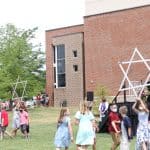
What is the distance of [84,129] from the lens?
51.3 ft

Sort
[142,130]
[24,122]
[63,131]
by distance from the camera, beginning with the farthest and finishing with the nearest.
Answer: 1. [24,122]
2. [63,131]
3. [142,130]

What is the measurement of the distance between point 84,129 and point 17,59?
49.8 meters

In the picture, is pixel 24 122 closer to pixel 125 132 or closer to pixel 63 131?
pixel 63 131

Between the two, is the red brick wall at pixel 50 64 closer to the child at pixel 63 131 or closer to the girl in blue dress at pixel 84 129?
the girl in blue dress at pixel 84 129

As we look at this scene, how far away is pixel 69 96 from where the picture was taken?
68500 millimetres

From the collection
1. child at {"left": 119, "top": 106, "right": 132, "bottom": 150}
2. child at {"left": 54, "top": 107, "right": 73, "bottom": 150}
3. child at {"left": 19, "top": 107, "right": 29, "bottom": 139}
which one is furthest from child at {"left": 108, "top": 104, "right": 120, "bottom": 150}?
child at {"left": 19, "top": 107, "right": 29, "bottom": 139}

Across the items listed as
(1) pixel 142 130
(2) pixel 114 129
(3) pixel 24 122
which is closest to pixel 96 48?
(3) pixel 24 122

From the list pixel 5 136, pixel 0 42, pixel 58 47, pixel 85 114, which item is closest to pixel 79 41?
pixel 58 47

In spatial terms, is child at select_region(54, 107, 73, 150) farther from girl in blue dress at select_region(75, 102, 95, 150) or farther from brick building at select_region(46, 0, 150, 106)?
brick building at select_region(46, 0, 150, 106)

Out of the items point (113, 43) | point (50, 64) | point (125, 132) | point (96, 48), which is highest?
point (113, 43)

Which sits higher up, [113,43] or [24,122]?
[113,43]

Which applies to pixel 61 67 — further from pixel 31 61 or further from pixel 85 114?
pixel 85 114

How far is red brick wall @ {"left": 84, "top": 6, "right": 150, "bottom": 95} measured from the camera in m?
59.4

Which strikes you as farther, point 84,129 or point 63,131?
point 84,129
